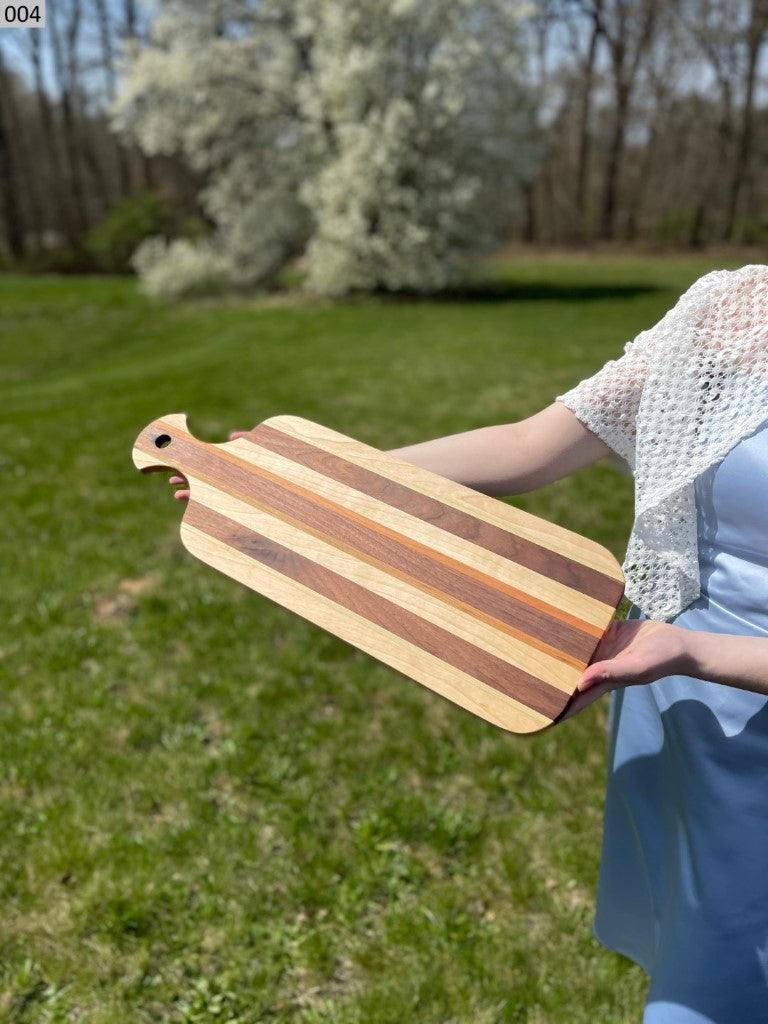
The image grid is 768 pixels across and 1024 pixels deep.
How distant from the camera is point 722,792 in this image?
58.4 inches

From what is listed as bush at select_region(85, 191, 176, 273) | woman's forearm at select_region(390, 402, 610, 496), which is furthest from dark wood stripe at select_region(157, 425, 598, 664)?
bush at select_region(85, 191, 176, 273)

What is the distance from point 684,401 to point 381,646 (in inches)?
27.9

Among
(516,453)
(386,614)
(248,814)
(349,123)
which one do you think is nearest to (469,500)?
(516,453)

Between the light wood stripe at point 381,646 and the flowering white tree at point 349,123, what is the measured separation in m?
13.9

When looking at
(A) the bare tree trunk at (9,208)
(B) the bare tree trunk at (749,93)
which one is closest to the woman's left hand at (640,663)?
(B) the bare tree trunk at (749,93)

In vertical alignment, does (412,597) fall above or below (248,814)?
above

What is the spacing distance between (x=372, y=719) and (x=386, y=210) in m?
13.1

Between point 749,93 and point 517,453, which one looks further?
point 749,93

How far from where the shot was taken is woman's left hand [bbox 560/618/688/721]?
1.27 metres

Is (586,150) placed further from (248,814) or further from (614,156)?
(248,814)

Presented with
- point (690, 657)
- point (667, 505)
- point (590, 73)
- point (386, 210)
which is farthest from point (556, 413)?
point (590, 73)

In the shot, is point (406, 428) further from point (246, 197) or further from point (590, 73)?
point (590, 73)

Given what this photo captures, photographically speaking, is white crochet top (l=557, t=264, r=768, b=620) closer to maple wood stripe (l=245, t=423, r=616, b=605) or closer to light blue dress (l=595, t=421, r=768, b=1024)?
light blue dress (l=595, t=421, r=768, b=1024)

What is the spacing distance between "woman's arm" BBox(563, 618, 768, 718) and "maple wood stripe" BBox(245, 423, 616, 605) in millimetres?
155
